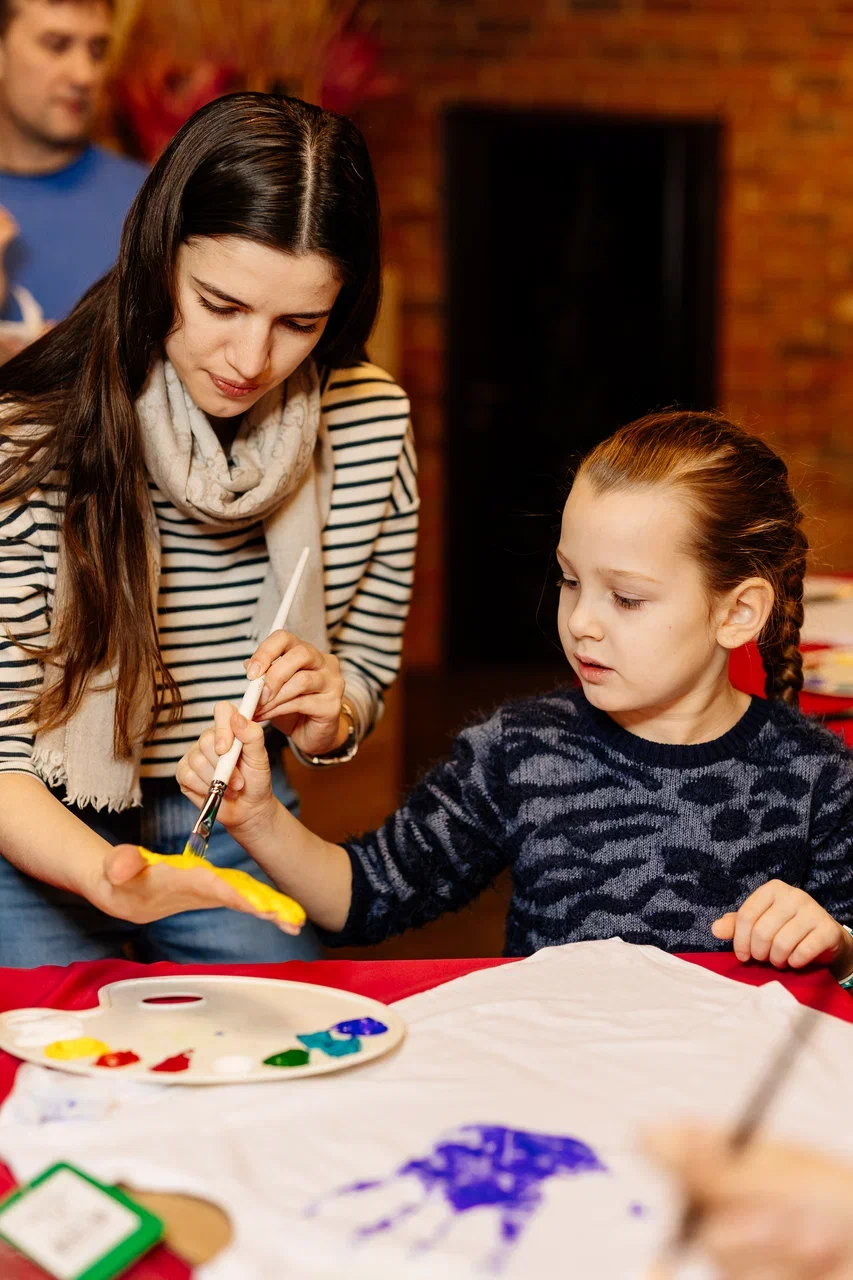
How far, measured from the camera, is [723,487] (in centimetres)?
122

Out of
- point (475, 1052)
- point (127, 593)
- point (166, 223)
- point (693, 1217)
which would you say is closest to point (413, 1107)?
point (475, 1052)

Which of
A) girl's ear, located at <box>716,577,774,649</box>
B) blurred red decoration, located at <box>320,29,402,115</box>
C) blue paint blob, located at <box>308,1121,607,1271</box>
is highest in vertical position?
blurred red decoration, located at <box>320,29,402,115</box>

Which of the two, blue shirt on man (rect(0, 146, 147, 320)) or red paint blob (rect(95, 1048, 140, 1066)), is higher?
blue shirt on man (rect(0, 146, 147, 320))

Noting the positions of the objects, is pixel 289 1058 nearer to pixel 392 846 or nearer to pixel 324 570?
pixel 392 846

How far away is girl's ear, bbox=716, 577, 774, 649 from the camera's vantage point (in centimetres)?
125

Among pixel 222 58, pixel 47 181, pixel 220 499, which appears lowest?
pixel 220 499

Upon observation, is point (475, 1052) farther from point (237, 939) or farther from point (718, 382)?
point (718, 382)

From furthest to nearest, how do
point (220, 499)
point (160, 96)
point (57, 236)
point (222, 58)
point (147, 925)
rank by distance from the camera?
point (222, 58) < point (160, 96) < point (57, 236) < point (147, 925) < point (220, 499)

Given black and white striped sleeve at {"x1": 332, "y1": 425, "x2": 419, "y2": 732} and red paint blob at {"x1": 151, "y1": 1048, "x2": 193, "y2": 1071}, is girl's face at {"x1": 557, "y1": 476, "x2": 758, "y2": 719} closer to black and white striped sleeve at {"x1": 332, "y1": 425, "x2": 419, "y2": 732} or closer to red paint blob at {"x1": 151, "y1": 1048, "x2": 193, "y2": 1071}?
black and white striped sleeve at {"x1": 332, "y1": 425, "x2": 419, "y2": 732}

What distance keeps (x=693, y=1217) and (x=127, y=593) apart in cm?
87

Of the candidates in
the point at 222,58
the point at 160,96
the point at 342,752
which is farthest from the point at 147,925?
the point at 222,58

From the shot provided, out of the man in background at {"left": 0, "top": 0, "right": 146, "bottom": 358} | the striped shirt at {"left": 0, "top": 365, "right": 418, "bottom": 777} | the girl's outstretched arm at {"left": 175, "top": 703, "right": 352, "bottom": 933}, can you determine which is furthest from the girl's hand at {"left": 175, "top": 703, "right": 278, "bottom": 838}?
the man in background at {"left": 0, "top": 0, "right": 146, "bottom": 358}

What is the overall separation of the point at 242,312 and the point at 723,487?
458 mm

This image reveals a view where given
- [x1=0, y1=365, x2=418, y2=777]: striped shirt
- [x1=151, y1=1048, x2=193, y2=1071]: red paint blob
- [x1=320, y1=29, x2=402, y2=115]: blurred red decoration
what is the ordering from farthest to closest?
[x1=320, y1=29, x2=402, y2=115]: blurred red decoration, [x1=0, y1=365, x2=418, y2=777]: striped shirt, [x1=151, y1=1048, x2=193, y2=1071]: red paint blob
